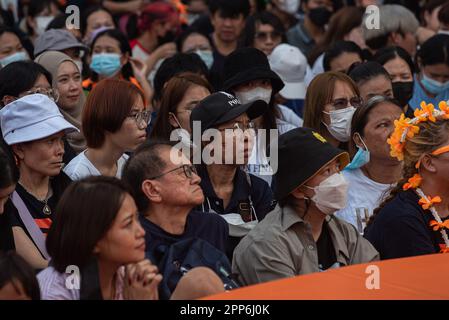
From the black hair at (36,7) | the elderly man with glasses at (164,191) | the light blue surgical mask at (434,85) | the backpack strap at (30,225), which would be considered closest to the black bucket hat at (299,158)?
the elderly man with glasses at (164,191)

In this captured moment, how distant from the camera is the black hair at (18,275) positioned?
4.05 m

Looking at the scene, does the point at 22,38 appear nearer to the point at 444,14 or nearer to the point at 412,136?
the point at 444,14

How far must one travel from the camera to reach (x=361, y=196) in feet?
21.6

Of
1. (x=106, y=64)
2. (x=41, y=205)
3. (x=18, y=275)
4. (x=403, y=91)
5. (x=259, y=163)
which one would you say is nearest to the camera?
(x=18, y=275)

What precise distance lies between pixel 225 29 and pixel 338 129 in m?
3.41

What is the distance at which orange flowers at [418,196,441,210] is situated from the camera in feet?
18.1

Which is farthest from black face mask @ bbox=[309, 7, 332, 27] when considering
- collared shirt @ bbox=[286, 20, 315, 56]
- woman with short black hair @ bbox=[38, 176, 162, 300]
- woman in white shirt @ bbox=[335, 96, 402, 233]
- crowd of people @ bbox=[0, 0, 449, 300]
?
woman with short black hair @ bbox=[38, 176, 162, 300]

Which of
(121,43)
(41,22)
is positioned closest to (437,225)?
(121,43)

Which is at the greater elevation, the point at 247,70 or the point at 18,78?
the point at 18,78

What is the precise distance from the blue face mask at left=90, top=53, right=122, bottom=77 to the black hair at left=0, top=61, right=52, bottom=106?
2.26 meters

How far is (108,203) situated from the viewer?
4.36 metres

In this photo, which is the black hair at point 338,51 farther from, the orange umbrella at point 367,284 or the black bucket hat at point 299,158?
the orange umbrella at point 367,284

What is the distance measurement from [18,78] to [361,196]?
7.55ft

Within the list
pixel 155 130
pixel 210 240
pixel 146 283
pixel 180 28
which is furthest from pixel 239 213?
pixel 180 28
